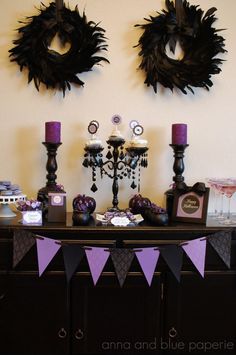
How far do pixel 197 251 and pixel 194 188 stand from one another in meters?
0.33

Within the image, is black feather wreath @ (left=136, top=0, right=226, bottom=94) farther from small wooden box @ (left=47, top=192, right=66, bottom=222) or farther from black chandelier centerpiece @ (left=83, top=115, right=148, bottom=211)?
small wooden box @ (left=47, top=192, right=66, bottom=222)

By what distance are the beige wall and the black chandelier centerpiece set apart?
142mm

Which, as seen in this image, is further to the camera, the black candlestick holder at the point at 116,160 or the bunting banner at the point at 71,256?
the black candlestick holder at the point at 116,160

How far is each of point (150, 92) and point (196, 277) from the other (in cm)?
111

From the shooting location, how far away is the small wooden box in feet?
5.32

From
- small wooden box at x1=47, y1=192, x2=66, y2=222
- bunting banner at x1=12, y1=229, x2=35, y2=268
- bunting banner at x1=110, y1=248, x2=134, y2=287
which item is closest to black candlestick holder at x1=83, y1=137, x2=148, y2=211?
small wooden box at x1=47, y1=192, x2=66, y2=222

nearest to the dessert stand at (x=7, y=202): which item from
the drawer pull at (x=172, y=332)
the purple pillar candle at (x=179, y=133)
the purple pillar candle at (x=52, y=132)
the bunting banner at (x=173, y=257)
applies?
the purple pillar candle at (x=52, y=132)

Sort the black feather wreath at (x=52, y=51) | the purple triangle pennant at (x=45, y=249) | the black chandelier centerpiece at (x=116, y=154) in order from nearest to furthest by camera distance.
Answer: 1. the purple triangle pennant at (x=45, y=249)
2. the black chandelier centerpiece at (x=116, y=154)
3. the black feather wreath at (x=52, y=51)

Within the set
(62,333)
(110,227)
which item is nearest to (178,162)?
(110,227)

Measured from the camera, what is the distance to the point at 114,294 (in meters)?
1.54

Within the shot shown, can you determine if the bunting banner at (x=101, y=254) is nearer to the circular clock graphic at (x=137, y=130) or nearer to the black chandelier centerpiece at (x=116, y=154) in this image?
the black chandelier centerpiece at (x=116, y=154)

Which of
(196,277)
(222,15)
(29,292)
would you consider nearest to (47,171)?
(29,292)

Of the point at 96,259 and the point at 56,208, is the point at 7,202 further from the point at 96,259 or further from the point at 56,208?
the point at 96,259

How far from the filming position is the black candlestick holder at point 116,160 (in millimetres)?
1748
